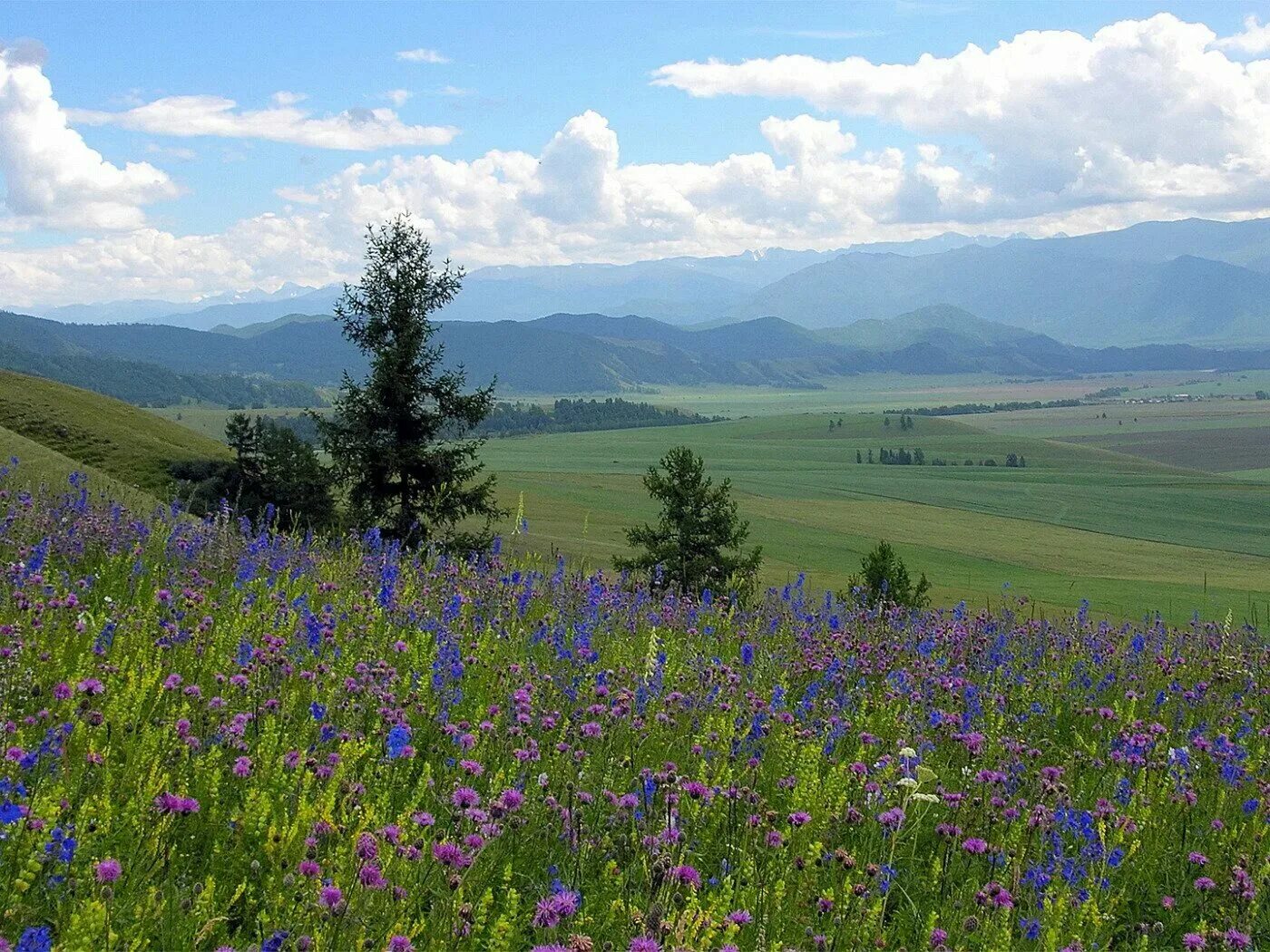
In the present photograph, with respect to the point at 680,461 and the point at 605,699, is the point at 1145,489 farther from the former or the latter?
the point at 605,699

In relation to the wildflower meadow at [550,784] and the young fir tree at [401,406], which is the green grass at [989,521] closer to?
the young fir tree at [401,406]

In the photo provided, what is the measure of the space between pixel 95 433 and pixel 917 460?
14978cm

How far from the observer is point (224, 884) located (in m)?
3.81

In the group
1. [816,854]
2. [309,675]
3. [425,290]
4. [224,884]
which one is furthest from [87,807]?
[425,290]

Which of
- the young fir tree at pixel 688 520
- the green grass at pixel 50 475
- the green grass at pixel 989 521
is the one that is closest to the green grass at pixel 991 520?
the green grass at pixel 989 521

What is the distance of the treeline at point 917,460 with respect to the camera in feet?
583

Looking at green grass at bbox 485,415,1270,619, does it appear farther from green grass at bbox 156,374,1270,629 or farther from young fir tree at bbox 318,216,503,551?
young fir tree at bbox 318,216,503,551

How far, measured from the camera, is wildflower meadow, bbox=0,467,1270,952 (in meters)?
3.38

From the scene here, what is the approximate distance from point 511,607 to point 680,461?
29.8 m

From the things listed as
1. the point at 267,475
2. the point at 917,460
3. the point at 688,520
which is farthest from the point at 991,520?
the point at 267,475

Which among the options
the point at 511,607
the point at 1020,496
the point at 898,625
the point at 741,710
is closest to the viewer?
the point at 741,710

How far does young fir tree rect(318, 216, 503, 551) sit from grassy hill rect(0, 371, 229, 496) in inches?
496

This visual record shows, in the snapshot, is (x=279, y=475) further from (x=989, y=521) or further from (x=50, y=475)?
(x=989, y=521)

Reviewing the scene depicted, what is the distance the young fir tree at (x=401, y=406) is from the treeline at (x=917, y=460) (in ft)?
488
